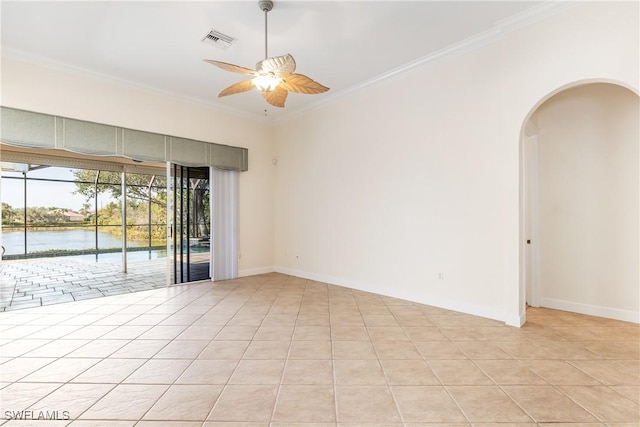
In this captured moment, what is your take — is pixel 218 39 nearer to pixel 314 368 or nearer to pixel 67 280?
pixel 314 368

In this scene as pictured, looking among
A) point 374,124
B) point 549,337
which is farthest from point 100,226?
point 549,337

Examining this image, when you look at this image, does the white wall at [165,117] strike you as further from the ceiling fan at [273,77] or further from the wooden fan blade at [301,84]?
the wooden fan blade at [301,84]

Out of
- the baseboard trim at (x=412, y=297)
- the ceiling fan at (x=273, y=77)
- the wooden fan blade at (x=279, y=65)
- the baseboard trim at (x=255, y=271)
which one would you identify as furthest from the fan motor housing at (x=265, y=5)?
the baseboard trim at (x=255, y=271)

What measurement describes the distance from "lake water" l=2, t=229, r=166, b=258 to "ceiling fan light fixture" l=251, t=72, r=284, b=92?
7.93 meters

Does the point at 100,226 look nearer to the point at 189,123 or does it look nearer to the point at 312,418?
the point at 189,123

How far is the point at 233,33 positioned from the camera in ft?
11.3

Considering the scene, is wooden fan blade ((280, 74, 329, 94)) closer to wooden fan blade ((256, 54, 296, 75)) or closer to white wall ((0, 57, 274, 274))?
wooden fan blade ((256, 54, 296, 75))

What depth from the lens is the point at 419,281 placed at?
13.8ft

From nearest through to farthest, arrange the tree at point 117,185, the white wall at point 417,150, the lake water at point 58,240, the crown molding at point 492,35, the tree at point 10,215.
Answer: the crown molding at point 492,35 < the white wall at point 417,150 < the tree at point 10,215 < the lake water at point 58,240 < the tree at point 117,185

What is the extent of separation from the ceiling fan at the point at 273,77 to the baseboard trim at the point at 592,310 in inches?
155

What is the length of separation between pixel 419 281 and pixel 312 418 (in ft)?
9.18

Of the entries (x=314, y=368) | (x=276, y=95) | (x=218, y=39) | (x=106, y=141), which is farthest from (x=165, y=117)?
(x=314, y=368)

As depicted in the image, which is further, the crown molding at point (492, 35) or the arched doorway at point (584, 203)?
the arched doorway at point (584, 203)

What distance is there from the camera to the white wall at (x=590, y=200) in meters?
3.49
